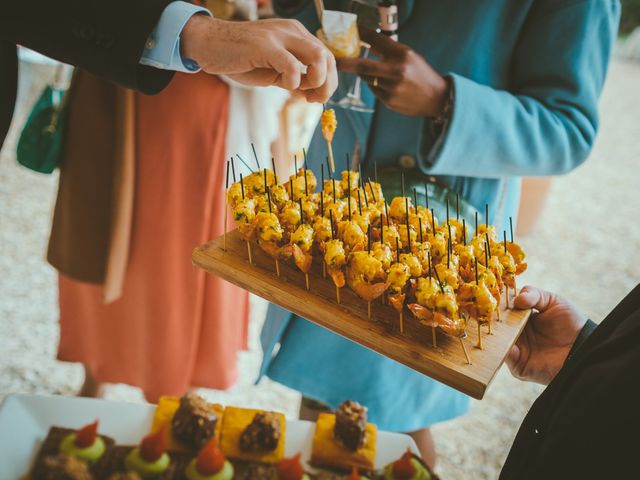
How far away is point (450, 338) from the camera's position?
1050mm

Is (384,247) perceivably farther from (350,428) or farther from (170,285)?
(170,285)

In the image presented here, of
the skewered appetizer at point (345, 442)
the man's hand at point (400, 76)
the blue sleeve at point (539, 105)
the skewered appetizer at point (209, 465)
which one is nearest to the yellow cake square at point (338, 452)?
the skewered appetizer at point (345, 442)

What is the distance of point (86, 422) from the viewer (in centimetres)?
126

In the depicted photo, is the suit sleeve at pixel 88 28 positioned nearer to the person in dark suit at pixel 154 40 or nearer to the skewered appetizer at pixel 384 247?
the person in dark suit at pixel 154 40

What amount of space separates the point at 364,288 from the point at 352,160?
60 cm

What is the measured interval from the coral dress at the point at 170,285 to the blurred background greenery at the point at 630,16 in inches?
359

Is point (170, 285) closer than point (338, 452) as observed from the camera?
No

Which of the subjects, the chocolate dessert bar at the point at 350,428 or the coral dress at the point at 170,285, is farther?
the coral dress at the point at 170,285

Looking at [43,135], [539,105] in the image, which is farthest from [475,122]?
[43,135]

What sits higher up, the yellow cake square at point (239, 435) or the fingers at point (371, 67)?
the fingers at point (371, 67)

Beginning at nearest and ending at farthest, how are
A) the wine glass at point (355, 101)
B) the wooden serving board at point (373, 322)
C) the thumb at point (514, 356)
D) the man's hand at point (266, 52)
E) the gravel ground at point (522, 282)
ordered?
the wooden serving board at point (373, 322) < the man's hand at point (266, 52) < the thumb at point (514, 356) < the wine glass at point (355, 101) < the gravel ground at point (522, 282)

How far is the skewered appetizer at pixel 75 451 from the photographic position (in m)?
1.11

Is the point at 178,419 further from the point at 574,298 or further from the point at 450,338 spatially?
the point at 574,298

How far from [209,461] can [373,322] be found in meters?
0.43
